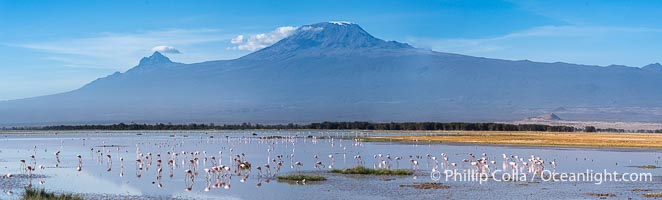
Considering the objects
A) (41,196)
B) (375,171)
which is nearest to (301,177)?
(375,171)

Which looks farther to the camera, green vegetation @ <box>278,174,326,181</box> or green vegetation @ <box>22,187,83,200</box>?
green vegetation @ <box>278,174,326,181</box>

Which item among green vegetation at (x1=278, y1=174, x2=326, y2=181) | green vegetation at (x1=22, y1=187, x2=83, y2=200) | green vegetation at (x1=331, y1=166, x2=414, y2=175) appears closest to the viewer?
green vegetation at (x1=22, y1=187, x2=83, y2=200)

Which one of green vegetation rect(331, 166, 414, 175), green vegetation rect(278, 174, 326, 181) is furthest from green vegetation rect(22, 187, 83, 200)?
green vegetation rect(331, 166, 414, 175)

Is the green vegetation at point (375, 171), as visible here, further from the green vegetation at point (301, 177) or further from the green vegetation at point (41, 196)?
the green vegetation at point (41, 196)

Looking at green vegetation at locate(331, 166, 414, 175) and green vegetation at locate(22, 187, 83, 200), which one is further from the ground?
green vegetation at locate(331, 166, 414, 175)

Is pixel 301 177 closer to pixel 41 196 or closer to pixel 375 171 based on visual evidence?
pixel 375 171

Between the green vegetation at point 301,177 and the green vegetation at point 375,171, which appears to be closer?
the green vegetation at point 301,177

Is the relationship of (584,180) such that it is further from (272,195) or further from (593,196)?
(272,195)

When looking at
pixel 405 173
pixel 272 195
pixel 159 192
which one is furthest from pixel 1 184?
pixel 405 173

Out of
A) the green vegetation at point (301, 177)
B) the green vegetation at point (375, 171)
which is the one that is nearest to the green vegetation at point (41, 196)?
the green vegetation at point (301, 177)

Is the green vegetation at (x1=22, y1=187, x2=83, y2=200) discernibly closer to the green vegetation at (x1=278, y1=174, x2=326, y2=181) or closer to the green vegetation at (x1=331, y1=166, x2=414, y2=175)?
the green vegetation at (x1=278, y1=174, x2=326, y2=181)

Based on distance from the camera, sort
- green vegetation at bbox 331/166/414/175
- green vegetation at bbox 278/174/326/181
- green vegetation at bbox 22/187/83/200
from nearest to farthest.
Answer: green vegetation at bbox 22/187/83/200, green vegetation at bbox 278/174/326/181, green vegetation at bbox 331/166/414/175

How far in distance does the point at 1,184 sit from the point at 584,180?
21211mm

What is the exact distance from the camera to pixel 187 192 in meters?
28.4
